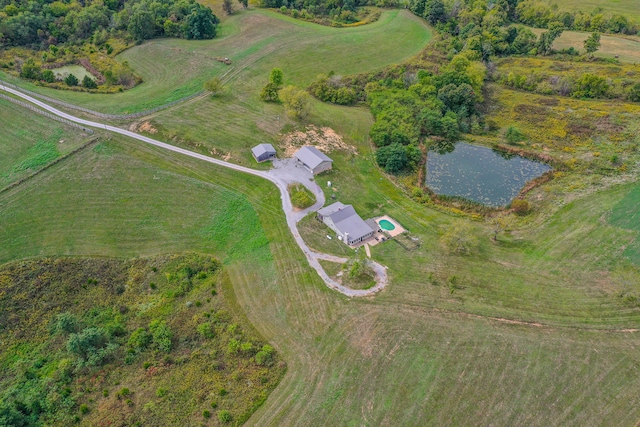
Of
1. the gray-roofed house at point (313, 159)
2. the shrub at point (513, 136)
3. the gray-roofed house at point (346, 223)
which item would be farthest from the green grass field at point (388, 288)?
the shrub at point (513, 136)

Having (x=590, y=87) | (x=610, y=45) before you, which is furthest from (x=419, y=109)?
(x=610, y=45)

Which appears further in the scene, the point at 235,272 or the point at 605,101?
the point at 605,101

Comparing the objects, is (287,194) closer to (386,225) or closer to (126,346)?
(386,225)

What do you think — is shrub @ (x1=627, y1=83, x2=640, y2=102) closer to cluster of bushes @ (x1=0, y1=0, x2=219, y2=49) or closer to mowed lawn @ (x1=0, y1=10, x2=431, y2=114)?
mowed lawn @ (x1=0, y1=10, x2=431, y2=114)

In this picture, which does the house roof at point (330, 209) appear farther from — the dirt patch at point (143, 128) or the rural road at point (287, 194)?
the dirt patch at point (143, 128)

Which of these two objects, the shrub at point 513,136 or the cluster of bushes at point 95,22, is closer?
the shrub at point 513,136

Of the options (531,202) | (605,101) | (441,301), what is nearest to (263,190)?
(441,301)

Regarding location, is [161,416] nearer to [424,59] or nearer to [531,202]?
[531,202]
